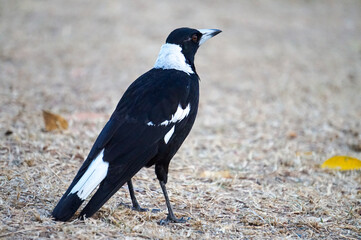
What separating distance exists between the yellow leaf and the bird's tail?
2.02 m

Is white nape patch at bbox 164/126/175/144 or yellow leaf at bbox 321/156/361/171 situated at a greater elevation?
white nape patch at bbox 164/126/175/144

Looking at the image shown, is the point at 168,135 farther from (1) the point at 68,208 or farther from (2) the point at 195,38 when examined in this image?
(2) the point at 195,38

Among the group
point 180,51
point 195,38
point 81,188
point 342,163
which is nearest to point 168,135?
point 81,188

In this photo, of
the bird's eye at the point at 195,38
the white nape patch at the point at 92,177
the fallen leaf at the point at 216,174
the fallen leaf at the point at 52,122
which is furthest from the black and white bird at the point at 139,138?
the fallen leaf at the point at 52,122

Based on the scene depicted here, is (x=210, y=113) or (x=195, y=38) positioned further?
(x=210, y=113)

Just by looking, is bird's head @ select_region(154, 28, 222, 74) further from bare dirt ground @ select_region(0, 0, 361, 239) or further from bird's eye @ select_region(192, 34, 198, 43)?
bare dirt ground @ select_region(0, 0, 361, 239)

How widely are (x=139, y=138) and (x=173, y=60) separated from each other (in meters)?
0.75

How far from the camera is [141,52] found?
6.66 metres

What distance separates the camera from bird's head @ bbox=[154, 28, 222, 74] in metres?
3.03

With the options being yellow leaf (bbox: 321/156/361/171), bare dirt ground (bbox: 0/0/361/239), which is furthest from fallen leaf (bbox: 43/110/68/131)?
yellow leaf (bbox: 321/156/361/171)

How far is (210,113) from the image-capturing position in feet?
16.8

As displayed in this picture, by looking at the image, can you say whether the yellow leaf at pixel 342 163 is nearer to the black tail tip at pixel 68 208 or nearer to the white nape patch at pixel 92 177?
the white nape patch at pixel 92 177

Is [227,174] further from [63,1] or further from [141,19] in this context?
[63,1]

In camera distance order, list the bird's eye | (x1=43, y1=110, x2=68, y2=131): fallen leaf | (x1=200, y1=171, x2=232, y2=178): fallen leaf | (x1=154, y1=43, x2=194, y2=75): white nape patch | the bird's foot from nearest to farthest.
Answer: the bird's foot, (x1=154, y1=43, x2=194, y2=75): white nape patch, the bird's eye, (x1=200, y1=171, x2=232, y2=178): fallen leaf, (x1=43, y1=110, x2=68, y2=131): fallen leaf
